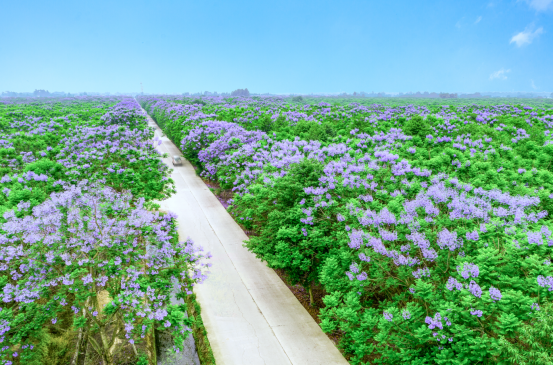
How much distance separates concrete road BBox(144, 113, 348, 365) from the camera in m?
11.2

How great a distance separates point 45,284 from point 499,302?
1103 centimetres

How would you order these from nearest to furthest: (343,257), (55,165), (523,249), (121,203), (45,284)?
1. (523,249)
2. (45,284)
3. (343,257)
4. (121,203)
5. (55,165)

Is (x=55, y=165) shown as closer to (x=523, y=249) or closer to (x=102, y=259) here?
(x=102, y=259)

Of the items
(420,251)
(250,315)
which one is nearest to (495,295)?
(420,251)

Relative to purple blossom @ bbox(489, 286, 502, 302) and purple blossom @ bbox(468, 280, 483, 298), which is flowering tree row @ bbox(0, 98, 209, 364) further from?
purple blossom @ bbox(489, 286, 502, 302)

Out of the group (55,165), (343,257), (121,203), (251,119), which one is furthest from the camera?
(251,119)

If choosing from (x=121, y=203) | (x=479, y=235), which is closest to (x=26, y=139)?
(x=121, y=203)

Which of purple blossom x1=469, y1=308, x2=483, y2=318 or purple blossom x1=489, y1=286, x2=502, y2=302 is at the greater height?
purple blossom x1=489, y1=286, x2=502, y2=302

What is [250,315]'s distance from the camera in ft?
43.1

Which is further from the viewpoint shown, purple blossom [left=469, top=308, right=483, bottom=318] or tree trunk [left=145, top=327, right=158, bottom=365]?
tree trunk [left=145, top=327, right=158, bottom=365]

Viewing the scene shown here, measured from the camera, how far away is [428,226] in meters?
9.44

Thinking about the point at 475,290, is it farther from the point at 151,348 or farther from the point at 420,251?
the point at 151,348

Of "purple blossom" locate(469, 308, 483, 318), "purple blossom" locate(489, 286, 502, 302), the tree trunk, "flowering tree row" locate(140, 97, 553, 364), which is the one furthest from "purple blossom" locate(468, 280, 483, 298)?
the tree trunk

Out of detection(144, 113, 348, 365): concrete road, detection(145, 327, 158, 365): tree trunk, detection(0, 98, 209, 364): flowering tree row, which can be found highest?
detection(0, 98, 209, 364): flowering tree row
